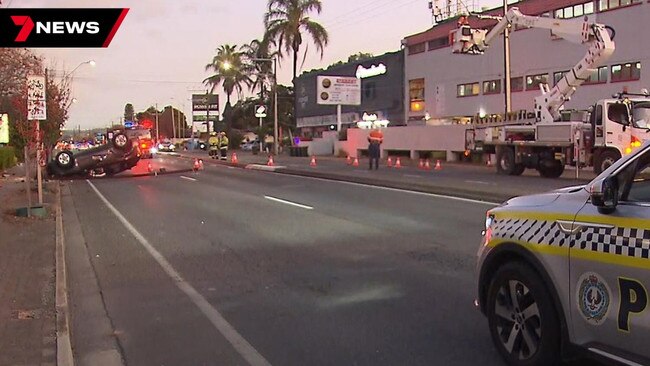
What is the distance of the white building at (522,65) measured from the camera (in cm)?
3597

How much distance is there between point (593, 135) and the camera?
21141mm

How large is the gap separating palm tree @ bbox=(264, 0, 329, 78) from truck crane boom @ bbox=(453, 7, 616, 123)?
29.6 m

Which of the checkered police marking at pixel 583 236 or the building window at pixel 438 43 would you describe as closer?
the checkered police marking at pixel 583 236

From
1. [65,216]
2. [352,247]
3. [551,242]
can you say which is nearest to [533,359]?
[551,242]

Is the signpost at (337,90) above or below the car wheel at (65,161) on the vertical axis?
above

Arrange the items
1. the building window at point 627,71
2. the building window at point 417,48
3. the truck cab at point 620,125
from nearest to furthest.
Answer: the truck cab at point 620,125
the building window at point 627,71
the building window at point 417,48

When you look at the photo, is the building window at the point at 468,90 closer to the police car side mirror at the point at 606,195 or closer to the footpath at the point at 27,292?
the footpath at the point at 27,292

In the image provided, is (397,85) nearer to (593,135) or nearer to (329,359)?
(593,135)

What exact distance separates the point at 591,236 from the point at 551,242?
0.34 metres

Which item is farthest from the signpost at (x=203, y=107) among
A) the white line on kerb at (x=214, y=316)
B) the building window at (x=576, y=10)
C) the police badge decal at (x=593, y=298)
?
the police badge decal at (x=593, y=298)

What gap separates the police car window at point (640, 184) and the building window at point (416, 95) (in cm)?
5066

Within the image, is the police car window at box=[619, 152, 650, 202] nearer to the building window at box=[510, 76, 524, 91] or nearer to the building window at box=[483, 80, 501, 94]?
the building window at box=[510, 76, 524, 91]

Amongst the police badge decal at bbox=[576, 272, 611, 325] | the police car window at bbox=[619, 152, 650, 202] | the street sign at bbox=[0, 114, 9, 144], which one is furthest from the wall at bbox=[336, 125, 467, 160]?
the police badge decal at bbox=[576, 272, 611, 325]

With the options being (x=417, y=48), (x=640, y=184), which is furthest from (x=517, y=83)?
(x=640, y=184)
